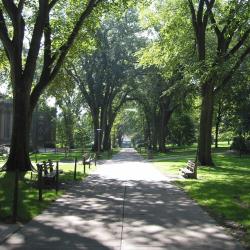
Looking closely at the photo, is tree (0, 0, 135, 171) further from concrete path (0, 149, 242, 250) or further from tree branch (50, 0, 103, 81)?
concrete path (0, 149, 242, 250)

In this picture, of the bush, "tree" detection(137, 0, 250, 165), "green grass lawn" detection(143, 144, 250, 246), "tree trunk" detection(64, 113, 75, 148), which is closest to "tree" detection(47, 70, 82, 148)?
"tree trunk" detection(64, 113, 75, 148)

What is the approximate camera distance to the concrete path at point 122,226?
7.96 m

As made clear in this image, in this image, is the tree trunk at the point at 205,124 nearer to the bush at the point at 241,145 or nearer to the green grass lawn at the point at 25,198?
the green grass lawn at the point at 25,198

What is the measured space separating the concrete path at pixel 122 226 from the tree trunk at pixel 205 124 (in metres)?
15.8

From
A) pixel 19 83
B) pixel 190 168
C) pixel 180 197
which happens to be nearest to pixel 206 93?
pixel 190 168

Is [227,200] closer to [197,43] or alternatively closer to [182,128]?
[197,43]

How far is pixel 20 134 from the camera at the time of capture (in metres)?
22.5

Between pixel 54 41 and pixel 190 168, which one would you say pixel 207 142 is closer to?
pixel 190 168

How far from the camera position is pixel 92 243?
7988mm

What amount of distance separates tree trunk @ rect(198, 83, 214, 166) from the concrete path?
51.9ft

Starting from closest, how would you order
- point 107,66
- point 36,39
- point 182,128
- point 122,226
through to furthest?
point 122,226, point 36,39, point 107,66, point 182,128

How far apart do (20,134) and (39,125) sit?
63670 mm

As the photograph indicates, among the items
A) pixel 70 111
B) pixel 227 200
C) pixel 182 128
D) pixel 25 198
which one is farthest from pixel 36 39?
pixel 182 128

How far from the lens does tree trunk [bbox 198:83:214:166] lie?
29812 mm
